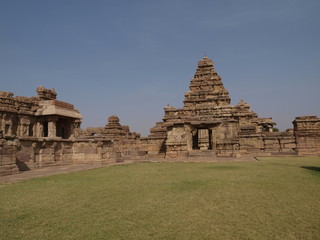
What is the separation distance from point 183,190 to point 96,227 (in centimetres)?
273

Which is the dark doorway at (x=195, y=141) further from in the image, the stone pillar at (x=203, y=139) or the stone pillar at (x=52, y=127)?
the stone pillar at (x=52, y=127)

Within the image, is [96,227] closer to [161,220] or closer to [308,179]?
[161,220]

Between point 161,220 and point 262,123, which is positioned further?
point 262,123

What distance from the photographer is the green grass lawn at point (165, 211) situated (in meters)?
3.23

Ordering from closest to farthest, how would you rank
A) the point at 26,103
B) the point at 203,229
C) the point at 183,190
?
1. the point at 203,229
2. the point at 183,190
3. the point at 26,103

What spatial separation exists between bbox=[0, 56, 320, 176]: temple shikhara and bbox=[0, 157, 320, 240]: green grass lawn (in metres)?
5.22

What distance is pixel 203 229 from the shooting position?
3328mm

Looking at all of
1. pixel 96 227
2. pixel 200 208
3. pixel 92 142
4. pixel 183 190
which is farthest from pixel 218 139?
pixel 96 227

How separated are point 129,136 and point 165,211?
20474mm

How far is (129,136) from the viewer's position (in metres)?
24.4

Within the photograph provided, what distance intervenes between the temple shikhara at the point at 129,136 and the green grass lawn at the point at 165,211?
5221 mm

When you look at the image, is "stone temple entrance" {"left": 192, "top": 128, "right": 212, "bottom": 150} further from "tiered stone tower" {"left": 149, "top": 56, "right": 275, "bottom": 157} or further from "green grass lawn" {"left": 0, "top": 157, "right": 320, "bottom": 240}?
"green grass lawn" {"left": 0, "top": 157, "right": 320, "bottom": 240}

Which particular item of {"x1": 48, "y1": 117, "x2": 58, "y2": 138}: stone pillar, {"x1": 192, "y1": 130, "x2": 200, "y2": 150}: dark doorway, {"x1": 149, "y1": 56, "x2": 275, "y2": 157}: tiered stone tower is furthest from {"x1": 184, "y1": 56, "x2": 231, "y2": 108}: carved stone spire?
{"x1": 48, "y1": 117, "x2": 58, "y2": 138}: stone pillar

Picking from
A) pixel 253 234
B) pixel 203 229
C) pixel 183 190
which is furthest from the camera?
pixel 183 190
